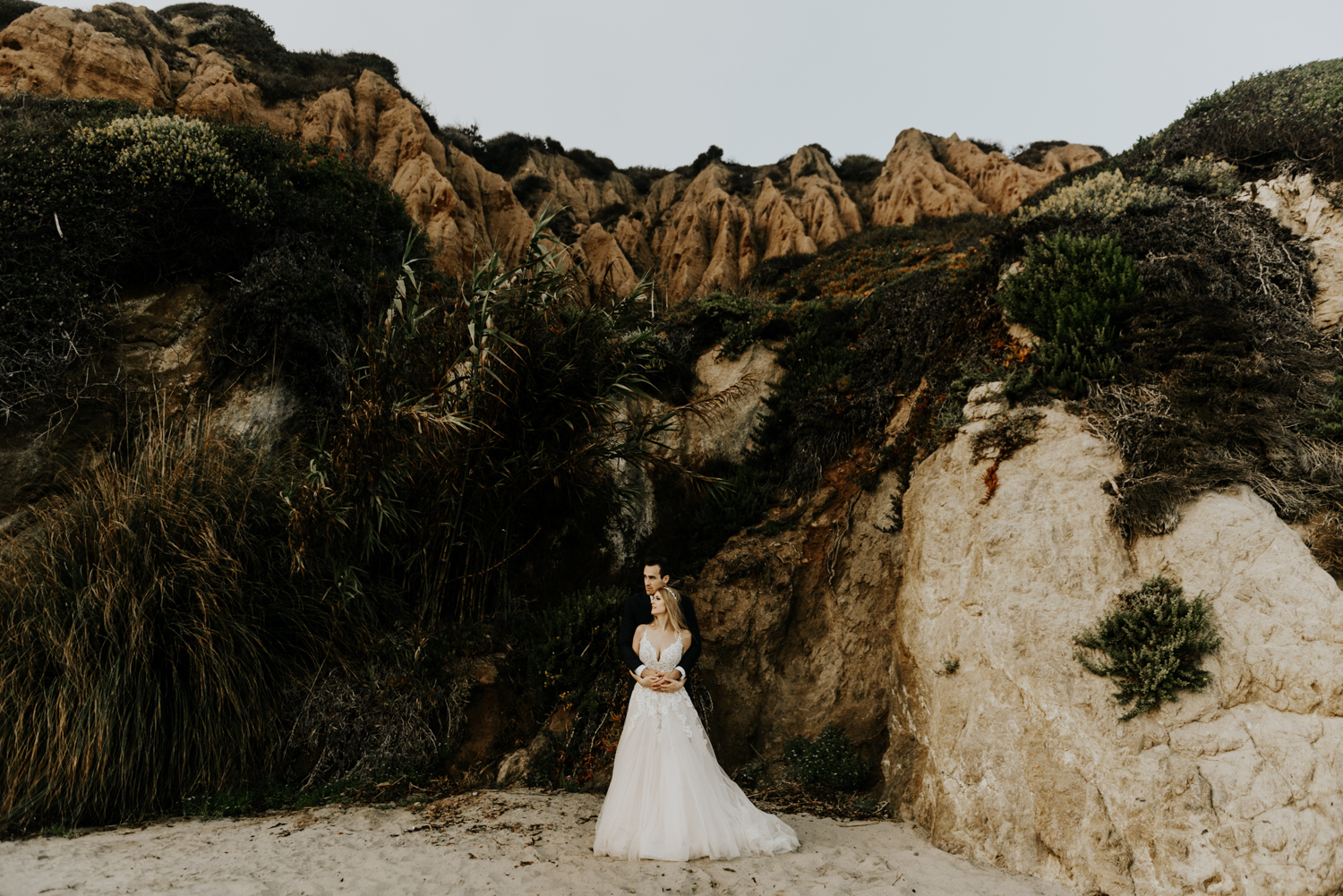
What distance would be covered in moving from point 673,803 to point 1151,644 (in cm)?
372

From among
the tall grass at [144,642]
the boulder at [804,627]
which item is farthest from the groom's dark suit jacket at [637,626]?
the tall grass at [144,642]

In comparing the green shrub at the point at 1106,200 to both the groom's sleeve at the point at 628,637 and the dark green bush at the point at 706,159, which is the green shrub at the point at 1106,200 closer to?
the groom's sleeve at the point at 628,637

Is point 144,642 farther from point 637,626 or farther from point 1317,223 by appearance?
point 1317,223

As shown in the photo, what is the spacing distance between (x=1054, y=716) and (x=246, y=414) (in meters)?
9.60

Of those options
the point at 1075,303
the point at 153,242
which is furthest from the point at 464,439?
the point at 1075,303

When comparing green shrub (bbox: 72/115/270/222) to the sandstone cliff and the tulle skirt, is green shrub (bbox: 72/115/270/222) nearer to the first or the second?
the sandstone cliff

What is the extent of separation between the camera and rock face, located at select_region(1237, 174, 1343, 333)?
21.4 ft

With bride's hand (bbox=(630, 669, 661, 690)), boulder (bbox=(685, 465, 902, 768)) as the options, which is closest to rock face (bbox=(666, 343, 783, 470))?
boulder (bbox=(685, 465, 902, 768))

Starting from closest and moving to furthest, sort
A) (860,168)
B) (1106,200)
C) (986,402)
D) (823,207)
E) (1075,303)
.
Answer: (1075,303) < (986,402) < (1106,200) < (823,207) < (860,168)

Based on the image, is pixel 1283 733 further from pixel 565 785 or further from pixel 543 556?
pixel 543 556

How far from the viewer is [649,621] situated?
5.25 metres

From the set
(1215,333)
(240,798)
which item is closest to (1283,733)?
(1215,333)

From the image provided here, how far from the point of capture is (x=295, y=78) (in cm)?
1994

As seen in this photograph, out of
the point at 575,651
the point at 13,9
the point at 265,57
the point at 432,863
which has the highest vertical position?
the point at 265,57
